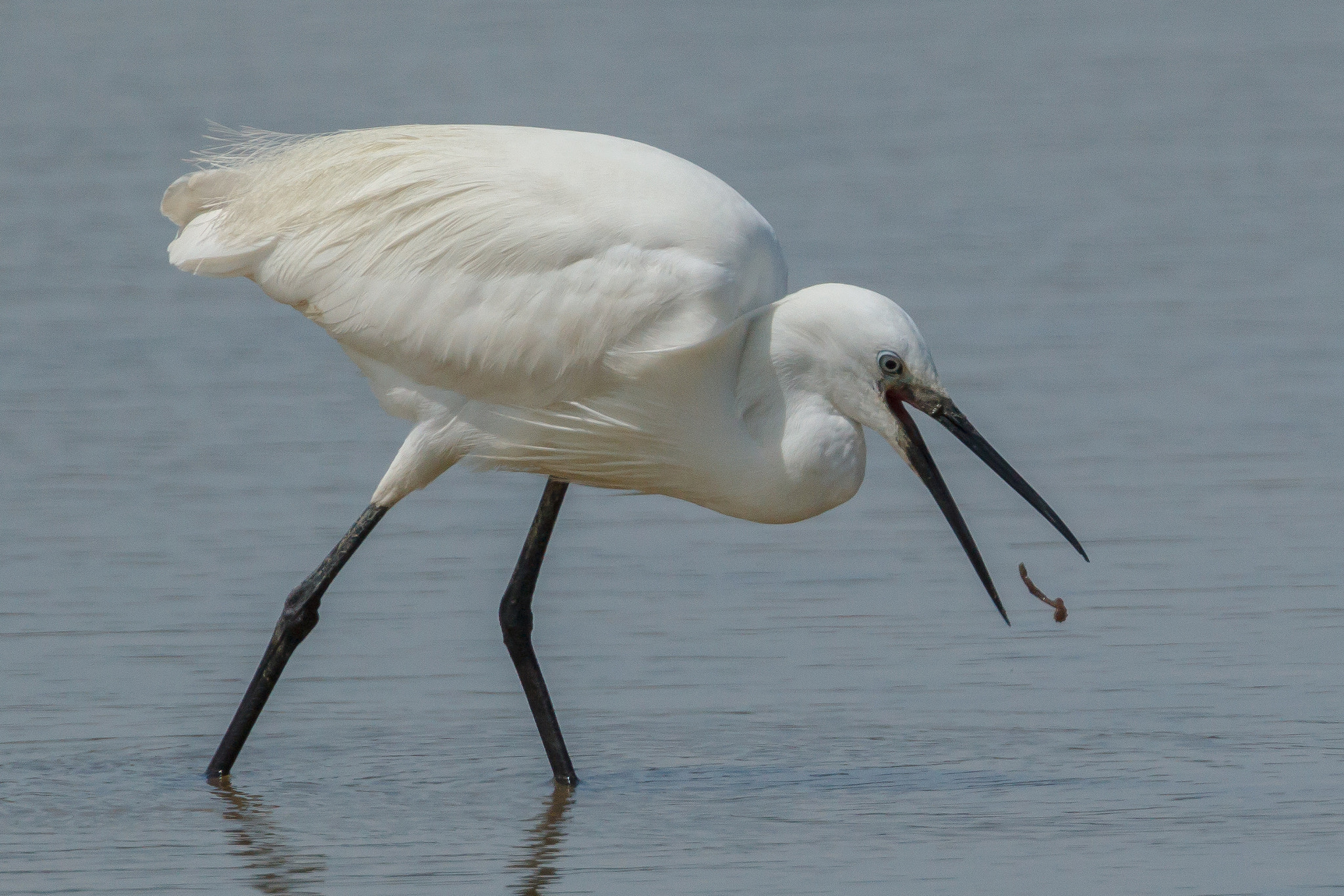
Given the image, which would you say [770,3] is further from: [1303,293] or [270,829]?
[270,829]

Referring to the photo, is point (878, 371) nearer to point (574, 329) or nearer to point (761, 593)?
point (574, 329)

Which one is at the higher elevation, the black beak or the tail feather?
the tail feather

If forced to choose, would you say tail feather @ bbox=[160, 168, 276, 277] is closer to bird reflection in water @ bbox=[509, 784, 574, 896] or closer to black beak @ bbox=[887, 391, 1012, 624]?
bird reflection in water @ bbox=[509, 784, 574, 896]

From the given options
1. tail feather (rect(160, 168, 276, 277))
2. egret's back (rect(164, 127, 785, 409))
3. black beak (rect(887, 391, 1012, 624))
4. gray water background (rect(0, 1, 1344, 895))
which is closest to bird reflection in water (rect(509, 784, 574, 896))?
gray water background (rect(0, 1, 1344, 895))

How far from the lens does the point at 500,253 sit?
6480 mm

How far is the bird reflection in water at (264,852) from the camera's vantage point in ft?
18.9

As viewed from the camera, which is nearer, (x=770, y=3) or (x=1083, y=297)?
(x=1083, y=297)

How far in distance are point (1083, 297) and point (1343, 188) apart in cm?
317

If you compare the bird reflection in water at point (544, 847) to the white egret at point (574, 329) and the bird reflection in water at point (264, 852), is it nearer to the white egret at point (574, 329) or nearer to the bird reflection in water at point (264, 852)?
the white egret at point (574, 329)

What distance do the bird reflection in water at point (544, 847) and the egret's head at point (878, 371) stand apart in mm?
1301

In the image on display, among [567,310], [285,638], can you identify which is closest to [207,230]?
[285,638]

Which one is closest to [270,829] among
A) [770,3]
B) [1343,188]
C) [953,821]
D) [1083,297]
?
[953,821]

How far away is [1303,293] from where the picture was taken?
12.0m

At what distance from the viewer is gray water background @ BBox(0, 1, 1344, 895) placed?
6.07 meters
